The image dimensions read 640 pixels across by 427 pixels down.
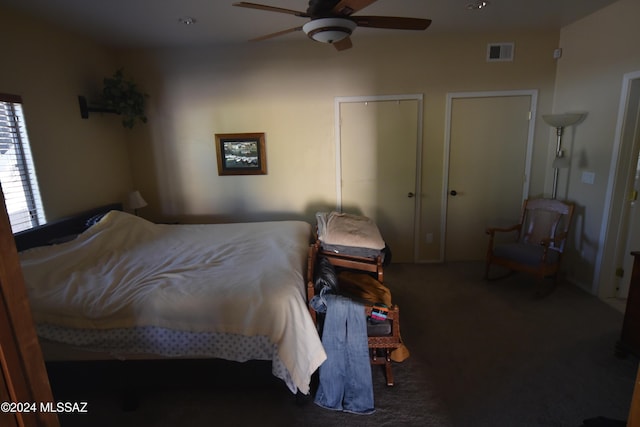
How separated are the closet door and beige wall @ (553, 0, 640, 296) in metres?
3.99

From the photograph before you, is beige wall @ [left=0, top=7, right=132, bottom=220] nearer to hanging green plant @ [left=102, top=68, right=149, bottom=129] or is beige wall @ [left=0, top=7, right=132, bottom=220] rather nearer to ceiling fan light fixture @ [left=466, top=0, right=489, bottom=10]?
hanging green plant @ [left=102, top=68, right=149, bottom=129]

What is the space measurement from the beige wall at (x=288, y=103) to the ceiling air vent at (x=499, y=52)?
5 centimetres

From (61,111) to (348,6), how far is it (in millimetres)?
2866

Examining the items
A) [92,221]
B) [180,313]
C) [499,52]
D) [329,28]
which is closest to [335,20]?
[329,28]

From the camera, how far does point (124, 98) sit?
3.52 meters

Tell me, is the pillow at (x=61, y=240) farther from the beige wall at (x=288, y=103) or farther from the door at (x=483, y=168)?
the door at (x=483, y=168)

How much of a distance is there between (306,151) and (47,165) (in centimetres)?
250

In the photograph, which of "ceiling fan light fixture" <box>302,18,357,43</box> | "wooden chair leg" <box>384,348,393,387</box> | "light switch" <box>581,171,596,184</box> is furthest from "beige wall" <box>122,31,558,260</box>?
"wooden chair leg" <box>384,348,393,387</box>

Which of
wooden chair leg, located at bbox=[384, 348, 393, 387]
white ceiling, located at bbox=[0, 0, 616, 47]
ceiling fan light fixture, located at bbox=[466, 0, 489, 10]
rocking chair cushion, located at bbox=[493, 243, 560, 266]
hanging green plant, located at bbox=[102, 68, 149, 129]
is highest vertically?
white ceiling, located at bbox=[0, 0, 616, 47]

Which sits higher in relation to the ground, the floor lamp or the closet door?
the floor lamp

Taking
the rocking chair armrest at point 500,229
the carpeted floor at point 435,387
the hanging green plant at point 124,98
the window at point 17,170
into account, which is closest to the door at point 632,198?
the carpeted floor at point 435,387

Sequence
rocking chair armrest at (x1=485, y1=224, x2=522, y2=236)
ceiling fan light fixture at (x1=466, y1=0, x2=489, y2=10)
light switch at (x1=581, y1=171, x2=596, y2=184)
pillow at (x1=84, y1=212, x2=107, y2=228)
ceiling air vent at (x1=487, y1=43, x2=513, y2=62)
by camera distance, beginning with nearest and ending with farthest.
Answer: ceiling fan light fixture at (x1=466, y1=0, x2=489, y2=10) → pillow at (x1=84, y1=212, x2=107, y2=228) → light switch at (x1=581, y1=171, x2=596, y2=184) → rocking chair armrest at (x1=485, y1=224, x2=522, y2=236) → ceiling air vent at (x1=487, y1=43, x2=513, y2=62)

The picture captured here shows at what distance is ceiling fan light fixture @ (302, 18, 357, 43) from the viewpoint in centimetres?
187

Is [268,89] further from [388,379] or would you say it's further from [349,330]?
[388,379]
